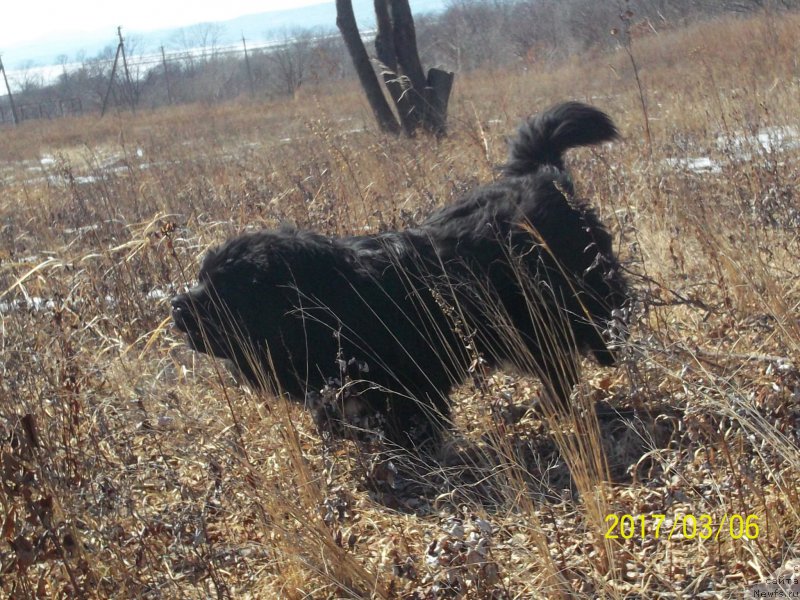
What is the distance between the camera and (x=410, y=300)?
382 cm

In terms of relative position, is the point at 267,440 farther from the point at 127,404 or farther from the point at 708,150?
the point at 708,150

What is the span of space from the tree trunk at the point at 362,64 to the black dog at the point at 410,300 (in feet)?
28.9

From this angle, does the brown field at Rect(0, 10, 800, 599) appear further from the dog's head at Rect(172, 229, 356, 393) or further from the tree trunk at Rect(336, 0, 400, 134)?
the tree trunk at Rect(336, 0, 400, 134)

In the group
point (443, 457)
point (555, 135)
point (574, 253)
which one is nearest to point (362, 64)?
point (555, 135)

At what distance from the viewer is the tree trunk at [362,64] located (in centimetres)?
1261

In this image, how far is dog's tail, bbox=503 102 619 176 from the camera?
4242 mm

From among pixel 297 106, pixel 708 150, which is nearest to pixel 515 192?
pixel 708 150

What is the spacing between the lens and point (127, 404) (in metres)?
3.68

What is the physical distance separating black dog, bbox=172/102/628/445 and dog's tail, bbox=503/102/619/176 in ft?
0.79

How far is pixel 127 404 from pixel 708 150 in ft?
19.1
